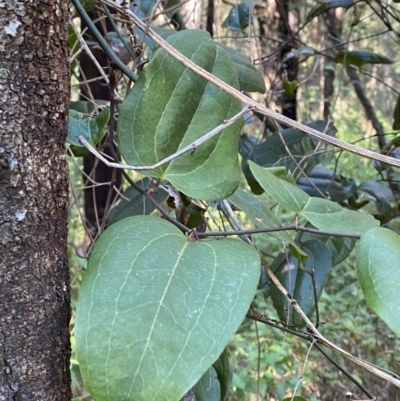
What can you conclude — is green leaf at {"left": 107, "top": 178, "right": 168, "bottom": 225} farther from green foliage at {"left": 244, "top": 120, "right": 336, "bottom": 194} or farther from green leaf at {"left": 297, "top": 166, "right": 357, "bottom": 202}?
green leaf at {"left": 297, "top": 166, "right": 357, "bottom": 202}

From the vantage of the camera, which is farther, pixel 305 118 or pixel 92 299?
pixel 305 118

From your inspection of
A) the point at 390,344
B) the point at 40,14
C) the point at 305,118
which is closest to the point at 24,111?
the point at 40,14

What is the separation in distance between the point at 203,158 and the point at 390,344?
155 cm

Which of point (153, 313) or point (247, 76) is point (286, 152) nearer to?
point (247, 76)

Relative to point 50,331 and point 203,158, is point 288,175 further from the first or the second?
point 50,331

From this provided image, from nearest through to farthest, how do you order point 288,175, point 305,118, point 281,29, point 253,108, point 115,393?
point 115,393 → point 253,108 → point 288,175 → point 281,29 → point 305,118

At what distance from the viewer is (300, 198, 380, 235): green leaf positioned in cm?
41

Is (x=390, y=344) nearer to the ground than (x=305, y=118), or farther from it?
nearer to the ground

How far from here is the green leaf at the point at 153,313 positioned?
0.92ft

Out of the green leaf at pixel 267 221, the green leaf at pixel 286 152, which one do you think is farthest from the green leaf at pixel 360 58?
the green leaf at pixel 267 221

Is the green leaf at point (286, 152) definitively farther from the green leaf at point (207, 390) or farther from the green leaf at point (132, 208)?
the green leaf at point (207, 390)

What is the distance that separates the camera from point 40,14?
333mm

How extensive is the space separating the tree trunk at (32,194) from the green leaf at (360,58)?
0.84m

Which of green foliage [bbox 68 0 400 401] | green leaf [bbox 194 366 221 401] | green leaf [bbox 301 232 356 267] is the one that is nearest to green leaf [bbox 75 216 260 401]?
green foliage [bbox 68 0 400 401]
